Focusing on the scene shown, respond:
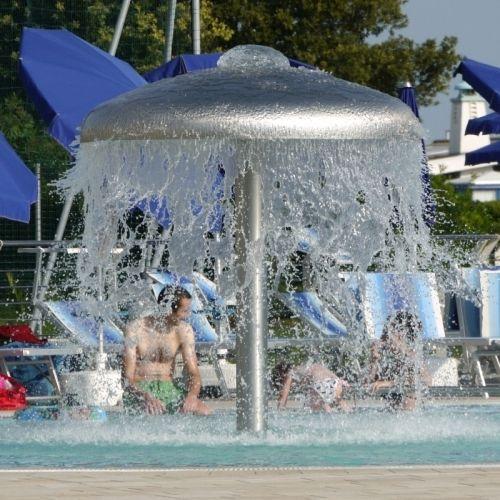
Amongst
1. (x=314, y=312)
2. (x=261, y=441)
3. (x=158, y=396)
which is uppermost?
(x=314, y=312)

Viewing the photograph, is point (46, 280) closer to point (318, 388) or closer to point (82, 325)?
point (82, 325)

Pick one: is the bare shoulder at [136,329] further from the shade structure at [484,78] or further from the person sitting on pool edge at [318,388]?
the shade structure at [484,78]

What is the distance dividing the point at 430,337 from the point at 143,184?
5198 millimetres

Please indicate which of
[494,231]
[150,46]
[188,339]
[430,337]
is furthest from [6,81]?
[494,231]

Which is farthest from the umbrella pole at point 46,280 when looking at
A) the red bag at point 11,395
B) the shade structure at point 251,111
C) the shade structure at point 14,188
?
the shade structure at point 251,111

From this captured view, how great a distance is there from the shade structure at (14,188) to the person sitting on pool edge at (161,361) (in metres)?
2.98

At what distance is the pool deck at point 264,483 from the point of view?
21.0 feet

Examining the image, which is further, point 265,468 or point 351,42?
point 351,42

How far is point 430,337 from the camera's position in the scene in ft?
46.4

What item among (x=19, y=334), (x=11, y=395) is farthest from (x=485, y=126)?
(x=11, y=395)

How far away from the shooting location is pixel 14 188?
14.1 metres

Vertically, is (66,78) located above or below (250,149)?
above

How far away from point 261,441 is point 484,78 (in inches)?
363

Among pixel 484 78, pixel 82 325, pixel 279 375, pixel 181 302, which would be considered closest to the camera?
pixel 181 302
